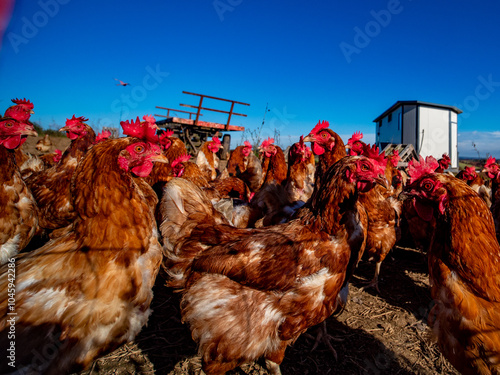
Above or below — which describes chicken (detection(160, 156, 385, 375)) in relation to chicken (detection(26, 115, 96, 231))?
below

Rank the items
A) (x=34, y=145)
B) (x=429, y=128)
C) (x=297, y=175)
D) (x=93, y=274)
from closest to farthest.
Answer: (x=93, y=274), (x=297, y=175), (x=34, y=145), (x=429, y=128)

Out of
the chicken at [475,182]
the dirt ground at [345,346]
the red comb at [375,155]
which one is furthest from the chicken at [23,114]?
the chicken at [475,182]

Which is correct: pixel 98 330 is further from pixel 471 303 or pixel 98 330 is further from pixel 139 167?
pixel 471 303

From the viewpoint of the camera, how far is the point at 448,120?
787 inches

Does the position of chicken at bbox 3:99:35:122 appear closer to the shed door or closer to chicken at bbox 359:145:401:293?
chicken at bbox 359:145:401:293

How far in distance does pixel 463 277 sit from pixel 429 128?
2210 centimetres

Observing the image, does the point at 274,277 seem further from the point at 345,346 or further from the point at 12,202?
the point at 12,202

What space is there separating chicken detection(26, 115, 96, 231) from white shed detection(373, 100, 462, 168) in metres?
19.9

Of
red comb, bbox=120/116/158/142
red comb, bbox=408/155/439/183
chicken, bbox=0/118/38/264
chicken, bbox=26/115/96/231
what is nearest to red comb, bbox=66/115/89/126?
chicken, bbox=26/115/96/231

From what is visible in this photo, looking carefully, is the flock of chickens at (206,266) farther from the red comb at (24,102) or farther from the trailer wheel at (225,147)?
the trailer wheel at (225,147)

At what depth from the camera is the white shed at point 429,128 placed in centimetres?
1953

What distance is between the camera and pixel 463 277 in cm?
169

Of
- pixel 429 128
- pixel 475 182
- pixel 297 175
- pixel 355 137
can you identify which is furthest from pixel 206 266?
pixel 429 128

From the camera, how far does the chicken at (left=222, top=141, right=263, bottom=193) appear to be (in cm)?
780
